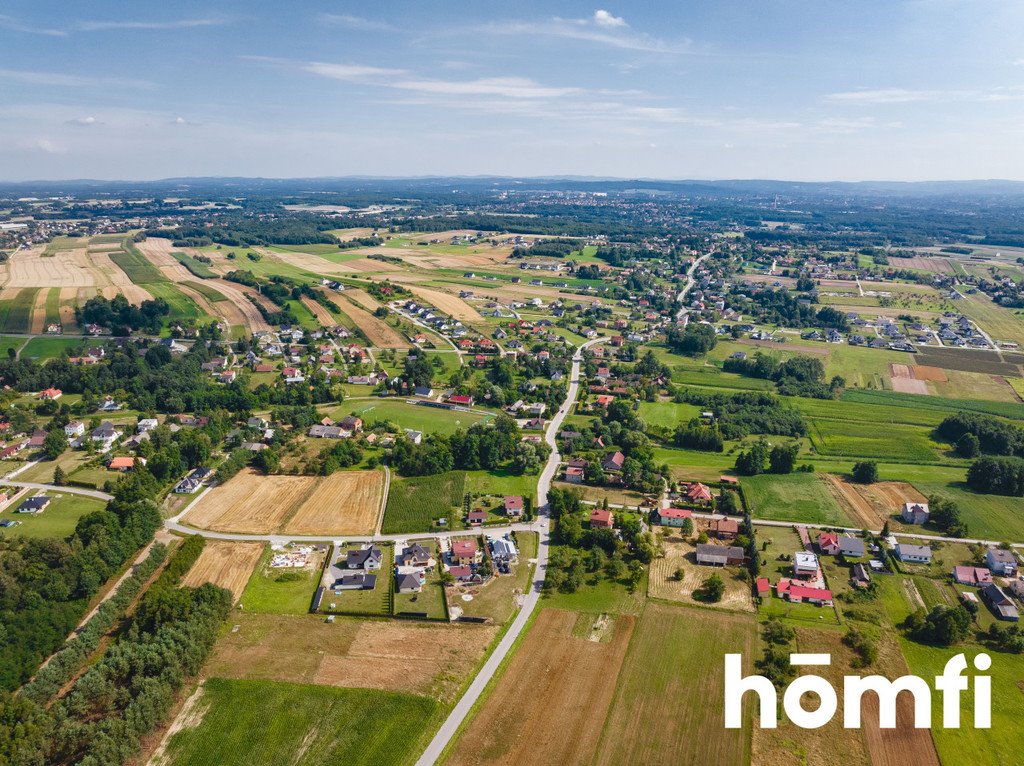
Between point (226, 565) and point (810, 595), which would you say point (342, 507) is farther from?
point (810, 595)

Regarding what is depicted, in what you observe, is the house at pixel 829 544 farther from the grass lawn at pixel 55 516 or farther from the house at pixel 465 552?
the grass lawn at pixel 55 516

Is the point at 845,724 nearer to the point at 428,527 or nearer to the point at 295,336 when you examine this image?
the point at 428,527

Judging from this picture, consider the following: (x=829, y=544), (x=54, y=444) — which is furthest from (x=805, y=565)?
(x=54, y=444)

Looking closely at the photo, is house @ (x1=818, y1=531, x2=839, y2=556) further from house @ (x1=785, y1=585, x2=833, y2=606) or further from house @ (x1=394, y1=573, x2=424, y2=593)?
house @ (x1=394, y1=573, x2=424, y2=593)

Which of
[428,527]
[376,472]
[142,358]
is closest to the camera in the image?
[428,527]

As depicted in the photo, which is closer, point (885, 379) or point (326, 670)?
point (326, 670)

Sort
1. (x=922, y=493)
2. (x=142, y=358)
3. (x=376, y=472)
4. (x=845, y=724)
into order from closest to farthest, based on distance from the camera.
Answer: (x=845, y=724)
(x=922, y=493)
(x=376, y=472)
(x=142, y=358)

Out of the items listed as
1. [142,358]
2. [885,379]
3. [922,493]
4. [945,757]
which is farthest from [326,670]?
[885,379]
